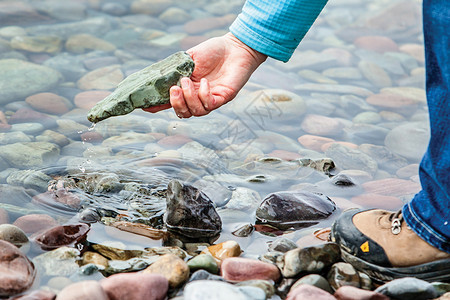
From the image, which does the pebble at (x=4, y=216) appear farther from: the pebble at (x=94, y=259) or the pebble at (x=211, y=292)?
the pebble at (x=211, y=292)

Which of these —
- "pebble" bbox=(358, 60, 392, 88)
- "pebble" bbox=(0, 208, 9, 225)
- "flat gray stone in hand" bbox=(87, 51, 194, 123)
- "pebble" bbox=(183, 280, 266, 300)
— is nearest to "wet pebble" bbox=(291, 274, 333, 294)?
"pebble" bbox=(183, 280, 266, 300)

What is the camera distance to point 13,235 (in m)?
2.36

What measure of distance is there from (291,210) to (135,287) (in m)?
1.02

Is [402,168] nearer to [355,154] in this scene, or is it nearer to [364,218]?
[355,154]

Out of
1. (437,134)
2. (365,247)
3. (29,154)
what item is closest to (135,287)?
(365,247)

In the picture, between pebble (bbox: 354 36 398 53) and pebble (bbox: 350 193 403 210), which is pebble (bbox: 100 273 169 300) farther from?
pebble (bbox: 354 36 398 53)

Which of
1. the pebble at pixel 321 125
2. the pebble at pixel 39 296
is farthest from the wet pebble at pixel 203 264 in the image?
the pebble at pixel 321 125

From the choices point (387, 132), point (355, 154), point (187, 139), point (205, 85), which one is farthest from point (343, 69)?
point (205, 85)

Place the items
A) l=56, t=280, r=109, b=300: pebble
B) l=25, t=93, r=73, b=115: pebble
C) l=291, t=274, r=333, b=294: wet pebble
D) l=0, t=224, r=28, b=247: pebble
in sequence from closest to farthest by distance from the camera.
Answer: l=56, t=280, r=109, b=300: pebble, l=291, t=274, r=333, b=294: wet pebble, l=0, t=224, r=28, b=247: pebble, l=25, t=93, r=73, b=115: pebble

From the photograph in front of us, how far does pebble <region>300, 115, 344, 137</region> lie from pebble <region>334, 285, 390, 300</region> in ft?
6.76

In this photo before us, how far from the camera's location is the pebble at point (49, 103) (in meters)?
3.96

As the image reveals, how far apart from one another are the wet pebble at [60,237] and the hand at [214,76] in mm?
727

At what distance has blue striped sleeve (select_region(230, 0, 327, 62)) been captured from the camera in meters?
2.70

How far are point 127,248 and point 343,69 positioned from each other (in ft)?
11.3
